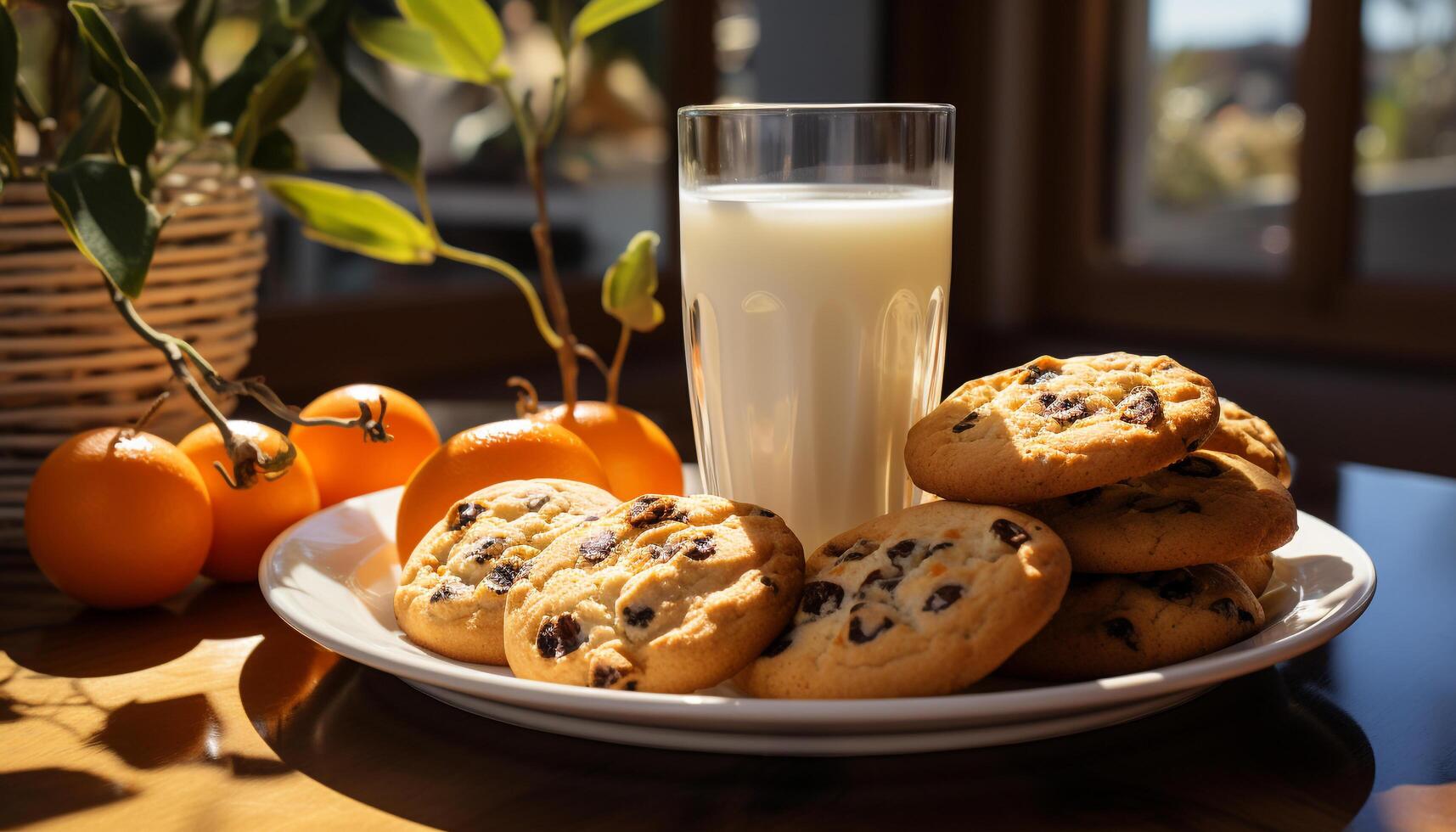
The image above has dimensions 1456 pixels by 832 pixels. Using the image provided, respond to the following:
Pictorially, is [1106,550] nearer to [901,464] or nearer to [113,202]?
[901,464]

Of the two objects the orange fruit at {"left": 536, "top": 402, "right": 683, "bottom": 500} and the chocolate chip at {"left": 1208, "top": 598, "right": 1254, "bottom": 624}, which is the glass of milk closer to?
the orange fruit at {"left": 536, "top": 402, "right": 683, "bottom": 500}

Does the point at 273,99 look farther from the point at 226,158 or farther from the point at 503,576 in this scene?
the point at 503,576

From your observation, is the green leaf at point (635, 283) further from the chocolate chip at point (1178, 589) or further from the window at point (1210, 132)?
the window at point (1210, 132)

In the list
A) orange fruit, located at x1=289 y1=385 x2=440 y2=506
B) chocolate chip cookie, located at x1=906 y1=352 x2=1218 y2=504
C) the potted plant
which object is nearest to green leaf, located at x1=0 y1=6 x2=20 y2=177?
the potted plant

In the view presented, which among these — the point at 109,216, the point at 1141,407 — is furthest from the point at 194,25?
the point at 1141,407

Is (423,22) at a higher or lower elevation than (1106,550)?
higher

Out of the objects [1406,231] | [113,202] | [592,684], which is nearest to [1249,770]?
[592,684]

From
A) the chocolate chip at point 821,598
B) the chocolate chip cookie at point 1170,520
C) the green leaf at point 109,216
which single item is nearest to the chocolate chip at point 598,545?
the chocolate chip at point 821,598
